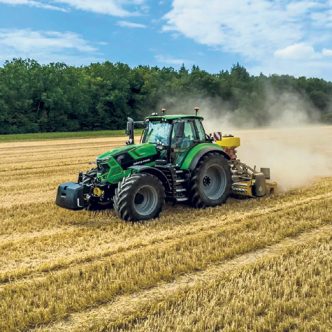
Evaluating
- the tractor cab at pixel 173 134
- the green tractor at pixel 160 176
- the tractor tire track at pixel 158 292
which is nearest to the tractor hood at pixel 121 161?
the green tractor at pixel 160 176

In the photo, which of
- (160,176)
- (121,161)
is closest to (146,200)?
(160,176)

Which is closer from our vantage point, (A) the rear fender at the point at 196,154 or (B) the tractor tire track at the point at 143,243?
(B) the tractor tire track at the point at 143,243

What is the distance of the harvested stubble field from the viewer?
4504 mm

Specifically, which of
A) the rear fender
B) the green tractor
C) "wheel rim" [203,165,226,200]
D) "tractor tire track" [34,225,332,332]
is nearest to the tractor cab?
the green tractor

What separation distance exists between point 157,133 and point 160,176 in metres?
1.17

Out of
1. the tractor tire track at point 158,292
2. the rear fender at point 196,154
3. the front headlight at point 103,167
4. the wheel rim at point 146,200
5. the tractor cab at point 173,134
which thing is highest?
the tractor cab at point 173,134

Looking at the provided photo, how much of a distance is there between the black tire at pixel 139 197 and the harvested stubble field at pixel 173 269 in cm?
25

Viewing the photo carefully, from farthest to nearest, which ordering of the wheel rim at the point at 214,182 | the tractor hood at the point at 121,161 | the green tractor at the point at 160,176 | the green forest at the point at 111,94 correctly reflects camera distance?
the green forest at the point at 111,94, the wheel rim at the point at 214,182, the tractor hood at the point at 121,161, the green tractor at the point at 160,176

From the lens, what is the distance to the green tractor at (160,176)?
8.42 m

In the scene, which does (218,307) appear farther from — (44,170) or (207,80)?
(207,80)

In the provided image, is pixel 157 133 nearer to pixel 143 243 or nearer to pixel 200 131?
pixel 200 131

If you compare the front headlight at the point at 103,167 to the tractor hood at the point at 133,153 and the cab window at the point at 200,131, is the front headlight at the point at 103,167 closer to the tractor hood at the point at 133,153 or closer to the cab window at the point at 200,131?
the tractor hood at the point at 133,153

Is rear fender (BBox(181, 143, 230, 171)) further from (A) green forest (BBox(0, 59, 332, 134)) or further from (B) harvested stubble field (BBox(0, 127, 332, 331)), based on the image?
(A) green forest (BBox(0, 59, 332, 134))

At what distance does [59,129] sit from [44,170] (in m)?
36.8
